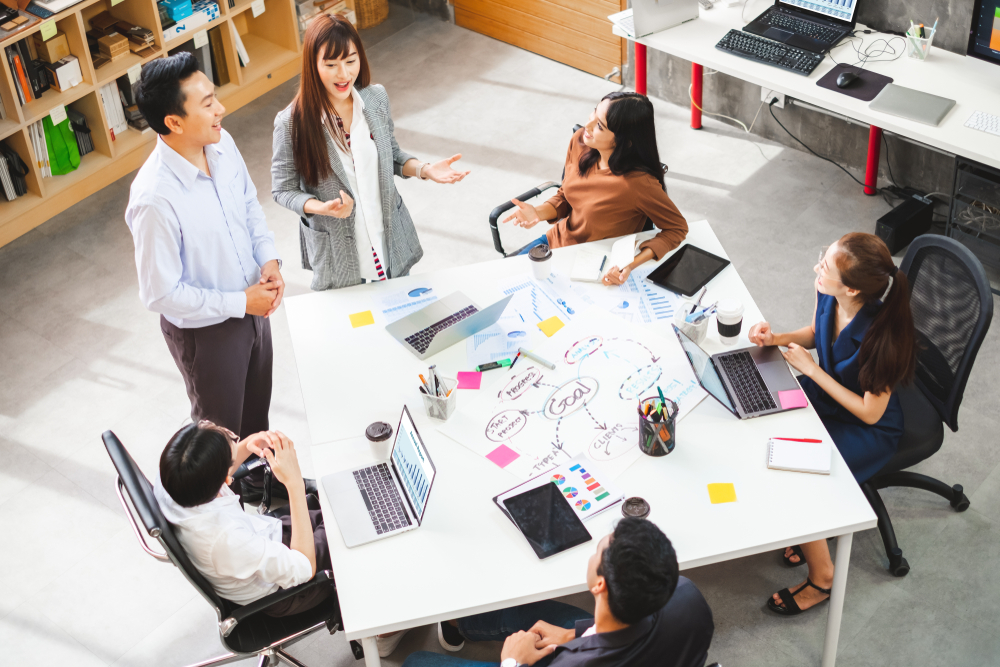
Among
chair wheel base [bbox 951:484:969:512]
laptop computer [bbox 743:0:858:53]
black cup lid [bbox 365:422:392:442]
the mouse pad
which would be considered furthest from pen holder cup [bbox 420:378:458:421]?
laptop computer [bbox 743:0:858:53]

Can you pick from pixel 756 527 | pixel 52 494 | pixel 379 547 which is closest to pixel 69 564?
pixel 52 494

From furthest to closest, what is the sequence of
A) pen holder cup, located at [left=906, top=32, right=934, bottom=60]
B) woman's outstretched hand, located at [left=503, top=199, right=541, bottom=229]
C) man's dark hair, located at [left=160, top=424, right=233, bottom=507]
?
pen holder cup, located at [left=906, top=32, right=934, bottom=60]
woman's outstretched hand, located at [left=503, top=199, right=541, bottom=229]
man's dark hair, located at [left=160, top=424, right=233, bottom=507]

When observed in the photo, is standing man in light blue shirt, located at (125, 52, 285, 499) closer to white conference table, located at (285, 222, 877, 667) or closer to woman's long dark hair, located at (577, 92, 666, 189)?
white conference table, located at (285, 222, 877, 667)

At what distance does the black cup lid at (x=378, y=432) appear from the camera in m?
2.83

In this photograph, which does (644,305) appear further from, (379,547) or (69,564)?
(69,564)

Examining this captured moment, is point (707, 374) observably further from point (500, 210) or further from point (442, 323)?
point (500, 210)

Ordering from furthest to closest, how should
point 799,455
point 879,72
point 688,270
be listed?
1. point 879,72
2. point 688,270
3. point 799,455

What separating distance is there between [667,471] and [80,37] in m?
3.79

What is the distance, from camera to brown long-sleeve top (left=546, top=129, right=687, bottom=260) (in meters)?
3.47

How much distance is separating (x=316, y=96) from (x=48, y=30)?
89.4 inches

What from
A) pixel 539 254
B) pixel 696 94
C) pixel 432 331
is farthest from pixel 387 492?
pixel 696 94

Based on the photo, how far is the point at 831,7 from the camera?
4488 millimetres

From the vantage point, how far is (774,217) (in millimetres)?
4816

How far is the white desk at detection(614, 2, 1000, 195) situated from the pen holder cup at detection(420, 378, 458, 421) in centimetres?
224
